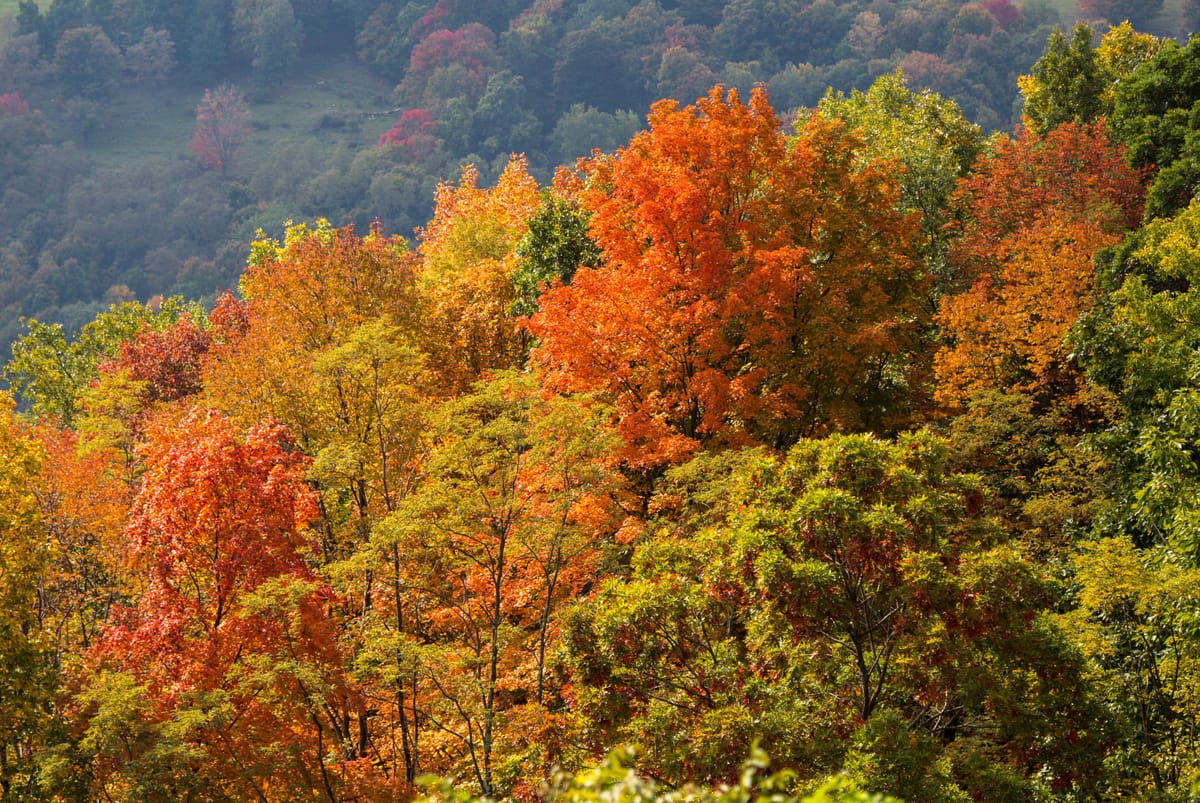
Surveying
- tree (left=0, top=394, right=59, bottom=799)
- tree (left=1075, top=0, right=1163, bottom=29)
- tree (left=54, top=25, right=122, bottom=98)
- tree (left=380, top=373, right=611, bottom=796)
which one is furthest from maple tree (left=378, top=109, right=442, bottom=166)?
tree (left=0, top=394, right=59, bottom=799)

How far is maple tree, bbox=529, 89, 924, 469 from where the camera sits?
28719 millimetres

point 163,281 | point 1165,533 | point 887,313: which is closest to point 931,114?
point 887,313

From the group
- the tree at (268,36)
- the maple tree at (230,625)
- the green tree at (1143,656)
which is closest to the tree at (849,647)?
the green tree at (1143,656)

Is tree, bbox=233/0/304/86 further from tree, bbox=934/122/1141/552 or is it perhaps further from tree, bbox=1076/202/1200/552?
tree, bbox=1076/202/1200/552

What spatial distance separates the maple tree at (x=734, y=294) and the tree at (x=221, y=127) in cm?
15406

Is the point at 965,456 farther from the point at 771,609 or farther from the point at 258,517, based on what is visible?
the point at 258,517

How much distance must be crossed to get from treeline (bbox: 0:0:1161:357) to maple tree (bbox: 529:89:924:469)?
379 feet

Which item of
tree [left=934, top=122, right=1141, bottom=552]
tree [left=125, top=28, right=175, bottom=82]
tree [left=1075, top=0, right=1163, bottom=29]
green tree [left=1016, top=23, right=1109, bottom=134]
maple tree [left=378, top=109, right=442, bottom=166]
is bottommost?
maple tree [left=378, top=109, right=442, bottom=166]

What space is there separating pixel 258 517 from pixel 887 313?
17695 mm

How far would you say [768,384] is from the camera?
30625 mm

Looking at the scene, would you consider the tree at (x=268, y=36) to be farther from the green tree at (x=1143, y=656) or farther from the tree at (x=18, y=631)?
the green tree at (x=1143, y=656)

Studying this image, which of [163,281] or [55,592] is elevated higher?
[55,592]

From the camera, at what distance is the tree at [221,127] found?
6838 inches

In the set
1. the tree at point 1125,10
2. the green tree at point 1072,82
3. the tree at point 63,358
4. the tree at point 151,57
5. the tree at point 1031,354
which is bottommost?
the tree at point 151,57
